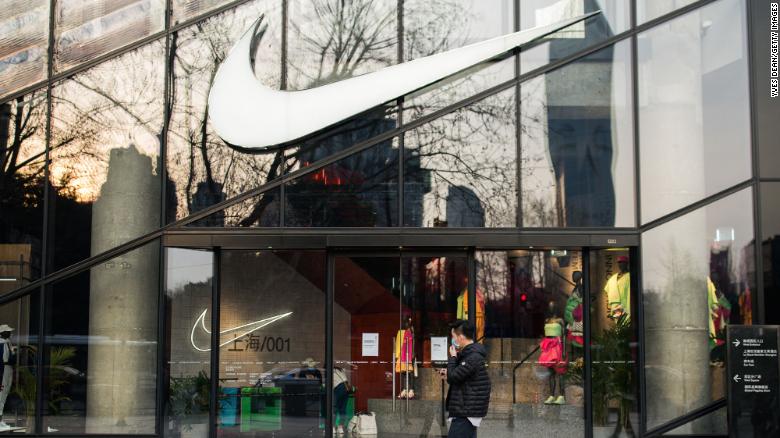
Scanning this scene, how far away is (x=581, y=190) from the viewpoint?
14.8 metres

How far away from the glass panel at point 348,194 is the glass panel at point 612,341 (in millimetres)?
2997

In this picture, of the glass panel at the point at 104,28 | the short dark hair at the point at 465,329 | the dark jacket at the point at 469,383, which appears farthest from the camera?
the glass panel at the point at 104,28

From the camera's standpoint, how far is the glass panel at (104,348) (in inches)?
581

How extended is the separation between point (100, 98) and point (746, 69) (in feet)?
30.1

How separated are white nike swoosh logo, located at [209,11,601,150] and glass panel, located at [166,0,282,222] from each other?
174 mm

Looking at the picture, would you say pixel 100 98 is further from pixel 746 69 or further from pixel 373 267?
pixel 746 69

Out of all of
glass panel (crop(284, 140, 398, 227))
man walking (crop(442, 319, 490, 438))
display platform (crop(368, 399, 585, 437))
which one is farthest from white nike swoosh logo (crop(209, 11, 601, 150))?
man walking (crop(442, 319, 490, 438))

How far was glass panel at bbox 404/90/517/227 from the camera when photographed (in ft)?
48.5

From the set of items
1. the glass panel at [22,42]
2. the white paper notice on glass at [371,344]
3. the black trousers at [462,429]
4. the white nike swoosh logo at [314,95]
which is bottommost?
the black trousers at [462,429]

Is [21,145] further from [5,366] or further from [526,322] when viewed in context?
[526,322]

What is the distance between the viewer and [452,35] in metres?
15.1

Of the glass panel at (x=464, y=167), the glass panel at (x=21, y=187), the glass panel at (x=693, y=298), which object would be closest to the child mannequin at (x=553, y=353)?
the glass panel at (x=693, y=298)

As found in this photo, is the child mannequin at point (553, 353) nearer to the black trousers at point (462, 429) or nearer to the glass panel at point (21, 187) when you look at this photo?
the black trousers at point (462, 429)

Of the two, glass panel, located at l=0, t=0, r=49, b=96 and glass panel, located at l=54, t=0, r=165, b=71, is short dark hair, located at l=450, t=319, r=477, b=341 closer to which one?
glass panel, located at l=54, t=0, r=165, b=71
